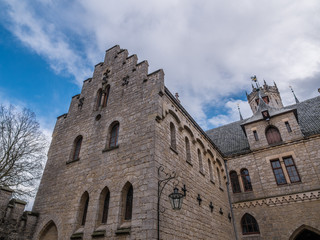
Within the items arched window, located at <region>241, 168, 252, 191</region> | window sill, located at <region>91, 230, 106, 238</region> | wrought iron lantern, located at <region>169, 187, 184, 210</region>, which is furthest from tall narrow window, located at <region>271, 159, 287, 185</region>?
window sill, located at <region>91, 230, 106, 238</region>

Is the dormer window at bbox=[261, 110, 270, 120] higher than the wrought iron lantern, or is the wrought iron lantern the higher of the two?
the dormer window at bbox=[261, 110, 270, 120]

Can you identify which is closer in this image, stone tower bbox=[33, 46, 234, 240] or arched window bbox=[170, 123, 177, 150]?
stone tower bbox=[33, 46, 234, 240]

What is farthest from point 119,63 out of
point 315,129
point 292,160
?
point 315,129

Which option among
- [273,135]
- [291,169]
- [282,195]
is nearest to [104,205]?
A: [282,195]

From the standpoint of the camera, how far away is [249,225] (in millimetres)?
14758

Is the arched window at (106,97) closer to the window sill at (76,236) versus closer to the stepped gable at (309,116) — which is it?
the window sill at (76,236)

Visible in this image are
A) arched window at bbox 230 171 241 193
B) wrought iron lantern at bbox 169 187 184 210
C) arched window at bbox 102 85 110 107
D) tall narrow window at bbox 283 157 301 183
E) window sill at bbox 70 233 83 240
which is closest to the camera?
wrought iron lantern at bbox 169 187 184 210

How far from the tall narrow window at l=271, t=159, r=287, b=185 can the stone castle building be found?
2.5 inches

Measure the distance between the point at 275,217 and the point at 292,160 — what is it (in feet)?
13.7

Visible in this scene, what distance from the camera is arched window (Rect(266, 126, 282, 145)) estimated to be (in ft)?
55.0

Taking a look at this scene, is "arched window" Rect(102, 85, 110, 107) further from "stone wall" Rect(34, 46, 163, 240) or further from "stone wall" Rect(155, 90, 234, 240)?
"stone wall" Rect(155, 90, 234, 240)

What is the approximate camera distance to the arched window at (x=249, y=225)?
14447 millimetres

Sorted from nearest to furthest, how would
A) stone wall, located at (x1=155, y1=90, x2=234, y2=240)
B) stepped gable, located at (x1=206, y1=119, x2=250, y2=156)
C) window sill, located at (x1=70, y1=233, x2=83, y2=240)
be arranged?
window sill, located at (x1=70, y1=233, x2=83, y2=240), stone wall, located at (x1=155, y1=90, x2=234, y2=240), stepped gable, located at (x1=206, y1=119, x2=250, y2=156)

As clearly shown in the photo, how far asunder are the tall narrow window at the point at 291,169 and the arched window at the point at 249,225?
151 inches
